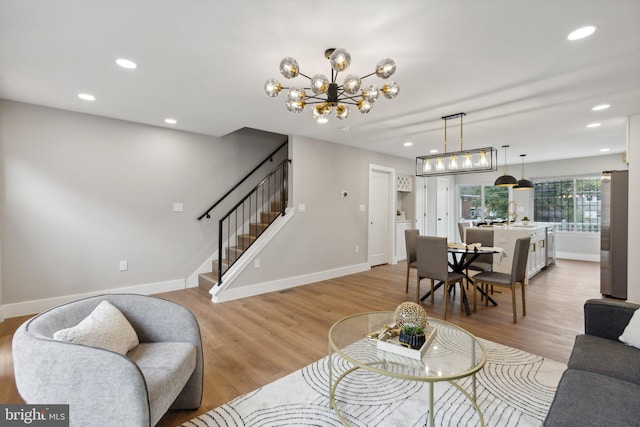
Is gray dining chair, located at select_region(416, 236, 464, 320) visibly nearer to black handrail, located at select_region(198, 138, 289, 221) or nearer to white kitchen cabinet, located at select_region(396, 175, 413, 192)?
black handrail, located at select_region(198, 138, 289, 221)

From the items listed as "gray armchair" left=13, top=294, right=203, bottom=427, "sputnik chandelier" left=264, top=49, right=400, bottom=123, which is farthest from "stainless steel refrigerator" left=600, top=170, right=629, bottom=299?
"gray armchair" left=13, top=294, right=203, bottom=427

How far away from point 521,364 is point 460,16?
8.59ft

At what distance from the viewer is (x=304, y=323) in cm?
337

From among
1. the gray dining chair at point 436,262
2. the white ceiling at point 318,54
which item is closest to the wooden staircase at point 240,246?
the white ceiling at point 318,54

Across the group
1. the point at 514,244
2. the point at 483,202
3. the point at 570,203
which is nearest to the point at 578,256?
the point at 570,203

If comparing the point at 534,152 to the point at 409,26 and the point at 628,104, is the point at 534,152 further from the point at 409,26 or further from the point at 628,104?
the point at 409,26

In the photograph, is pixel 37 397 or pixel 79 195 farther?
pixel 79 195

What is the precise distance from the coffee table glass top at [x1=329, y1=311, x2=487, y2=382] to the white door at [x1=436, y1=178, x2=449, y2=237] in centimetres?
684

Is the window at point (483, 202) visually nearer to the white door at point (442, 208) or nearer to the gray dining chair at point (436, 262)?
the white door at point (442, 208)

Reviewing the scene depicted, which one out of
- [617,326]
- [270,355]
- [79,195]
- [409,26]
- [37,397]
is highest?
[409,26]

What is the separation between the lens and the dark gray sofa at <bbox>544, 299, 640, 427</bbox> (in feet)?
3.92

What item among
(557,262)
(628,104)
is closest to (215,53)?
(628,104)

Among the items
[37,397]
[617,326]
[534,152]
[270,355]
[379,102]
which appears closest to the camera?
[37,397]

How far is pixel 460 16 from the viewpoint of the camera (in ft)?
6.20
